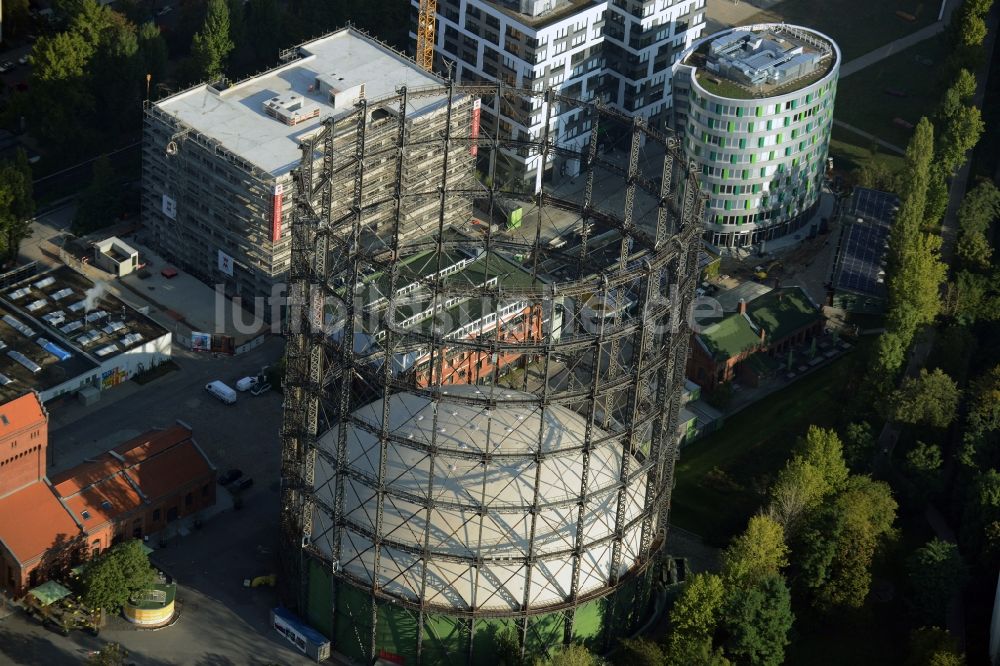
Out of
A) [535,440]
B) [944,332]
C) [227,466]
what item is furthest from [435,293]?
[944,332]

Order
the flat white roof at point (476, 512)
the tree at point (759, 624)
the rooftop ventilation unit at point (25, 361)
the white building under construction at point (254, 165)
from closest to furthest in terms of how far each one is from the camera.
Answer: the flat white roof at point (476, 512)
the tree at point (759, 624)
the rooftop ventilation unit at point (25, 361)
the white building under construction at point (254, 165)

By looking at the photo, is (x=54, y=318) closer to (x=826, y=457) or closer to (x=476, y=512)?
(x=476, y=512)

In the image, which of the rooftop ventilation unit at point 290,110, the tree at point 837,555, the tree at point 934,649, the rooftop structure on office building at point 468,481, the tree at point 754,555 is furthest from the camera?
the rooftop ventilation unit at point 290,110

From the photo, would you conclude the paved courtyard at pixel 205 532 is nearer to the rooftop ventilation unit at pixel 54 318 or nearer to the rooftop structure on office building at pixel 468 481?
the rooftop structure on office building at pixel 468 481

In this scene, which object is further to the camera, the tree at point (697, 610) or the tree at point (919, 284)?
the tree at point (919, 284)

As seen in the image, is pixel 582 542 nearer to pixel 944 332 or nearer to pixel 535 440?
pixel 535 440

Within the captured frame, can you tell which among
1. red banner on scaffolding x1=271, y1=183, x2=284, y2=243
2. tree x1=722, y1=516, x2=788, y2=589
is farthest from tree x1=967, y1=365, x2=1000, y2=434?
red banner on scaffolding x1=271, y1=183, x2=284, y2=243

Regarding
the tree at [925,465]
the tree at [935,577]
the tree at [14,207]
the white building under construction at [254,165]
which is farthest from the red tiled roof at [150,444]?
the tree at [925,465]
